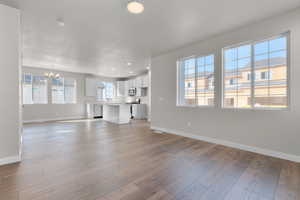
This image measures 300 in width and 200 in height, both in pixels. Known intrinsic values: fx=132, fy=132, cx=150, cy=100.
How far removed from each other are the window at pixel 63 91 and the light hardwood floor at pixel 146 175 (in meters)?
5.04

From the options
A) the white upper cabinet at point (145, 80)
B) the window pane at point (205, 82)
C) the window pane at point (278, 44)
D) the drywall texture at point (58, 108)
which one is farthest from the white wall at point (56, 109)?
the window pane at point (278, 44)

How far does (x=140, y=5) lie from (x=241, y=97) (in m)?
2.96

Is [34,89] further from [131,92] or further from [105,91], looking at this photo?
[131,92]

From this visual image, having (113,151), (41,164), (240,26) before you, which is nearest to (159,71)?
(240,26)

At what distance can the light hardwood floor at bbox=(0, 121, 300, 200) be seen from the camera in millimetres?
1605

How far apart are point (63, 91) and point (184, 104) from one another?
274 inches

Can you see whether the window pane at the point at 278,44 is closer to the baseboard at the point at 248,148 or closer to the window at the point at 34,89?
the baseboard at the point at 248,148

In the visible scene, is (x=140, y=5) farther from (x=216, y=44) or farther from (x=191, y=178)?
(x=191, y=178)

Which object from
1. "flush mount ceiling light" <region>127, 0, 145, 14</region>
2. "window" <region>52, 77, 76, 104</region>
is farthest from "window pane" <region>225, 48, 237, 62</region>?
"window" <region>52, 77, 76, 104</region>

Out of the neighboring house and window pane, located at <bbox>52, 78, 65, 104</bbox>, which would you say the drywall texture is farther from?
the neighboring house

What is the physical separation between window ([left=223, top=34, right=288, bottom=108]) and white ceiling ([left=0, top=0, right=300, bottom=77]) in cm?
61

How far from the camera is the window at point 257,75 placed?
2674 mm

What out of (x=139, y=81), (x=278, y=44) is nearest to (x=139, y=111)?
(x=139, y=81)

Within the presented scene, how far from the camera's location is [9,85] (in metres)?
2.39
